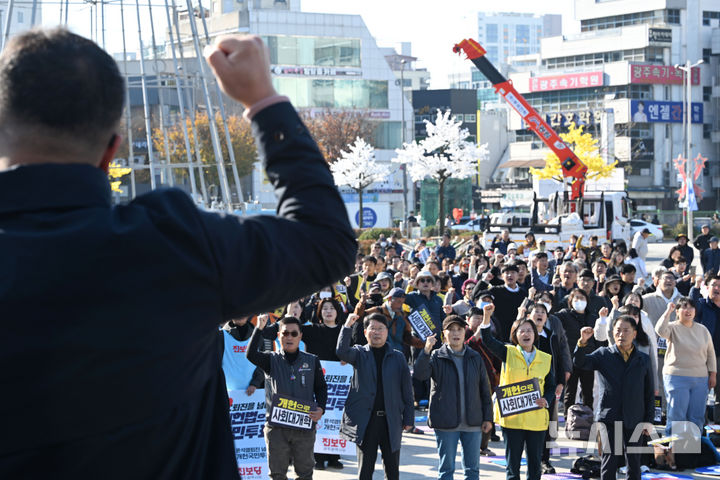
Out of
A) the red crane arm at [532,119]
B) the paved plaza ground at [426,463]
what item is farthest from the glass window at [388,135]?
the paved plaza ground at [426,463]

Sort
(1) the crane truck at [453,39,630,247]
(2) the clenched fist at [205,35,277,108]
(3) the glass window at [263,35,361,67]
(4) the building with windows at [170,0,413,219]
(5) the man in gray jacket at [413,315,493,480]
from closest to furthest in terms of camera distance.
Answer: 1. (2) the clenched fist at [205,35,277,108]
2. (5) the man in gray jacket at [413,315,493,480]
3. (1) the crane truck at [453,39,630,247]
4. (4) the building with windows at [170,0,413,219]
5. (3) the glass window at [263,35,361,67]

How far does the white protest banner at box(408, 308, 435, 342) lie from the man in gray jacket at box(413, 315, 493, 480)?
315cm

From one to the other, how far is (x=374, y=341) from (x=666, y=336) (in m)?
3.80

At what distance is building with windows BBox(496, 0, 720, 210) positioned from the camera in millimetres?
79312

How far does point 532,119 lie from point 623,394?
26.9 metres

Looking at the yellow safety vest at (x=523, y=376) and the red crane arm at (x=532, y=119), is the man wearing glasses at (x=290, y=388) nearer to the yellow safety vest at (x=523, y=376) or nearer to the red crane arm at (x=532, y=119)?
the yellow safety vest at (x=523, y=376)

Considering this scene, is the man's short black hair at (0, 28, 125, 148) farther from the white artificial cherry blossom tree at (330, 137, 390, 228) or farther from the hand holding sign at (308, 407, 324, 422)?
the white artificial cherry blossom tree at (330, 137, 390, 228)

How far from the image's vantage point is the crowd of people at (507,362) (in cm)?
947

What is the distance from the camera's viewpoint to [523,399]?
9703 mm

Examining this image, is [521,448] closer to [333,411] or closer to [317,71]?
[333,411]

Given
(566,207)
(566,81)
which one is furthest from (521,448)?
(566,81)

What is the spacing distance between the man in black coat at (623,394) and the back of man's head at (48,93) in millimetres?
8688

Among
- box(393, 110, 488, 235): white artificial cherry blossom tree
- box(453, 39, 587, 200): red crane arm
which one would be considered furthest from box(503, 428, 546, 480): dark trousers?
box(393, 110, 488, 235): white artificial cherry blossom tree

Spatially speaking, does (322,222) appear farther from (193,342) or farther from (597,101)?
(597,101)
